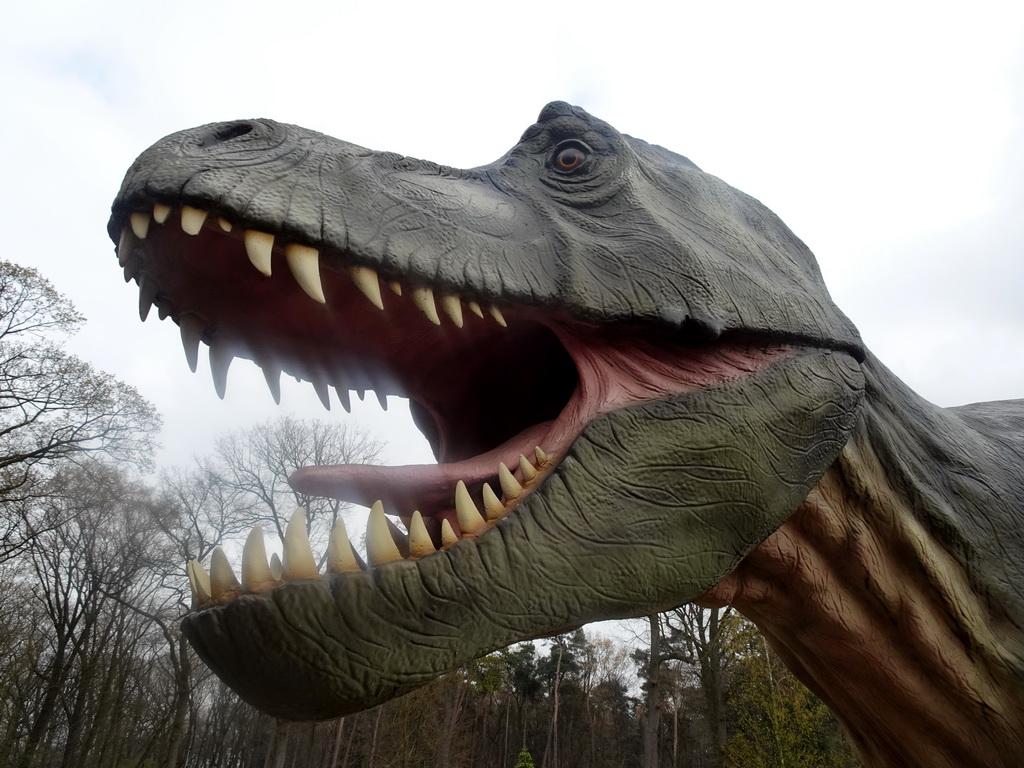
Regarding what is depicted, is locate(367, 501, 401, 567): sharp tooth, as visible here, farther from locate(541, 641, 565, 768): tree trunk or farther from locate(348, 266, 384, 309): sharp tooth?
locate(541, 641, 565, 768): tree trunk

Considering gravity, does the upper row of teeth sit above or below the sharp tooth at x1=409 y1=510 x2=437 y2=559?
above

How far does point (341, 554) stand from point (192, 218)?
814 millimetres

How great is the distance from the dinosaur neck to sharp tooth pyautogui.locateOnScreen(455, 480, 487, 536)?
1.08 metres

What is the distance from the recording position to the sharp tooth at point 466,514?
4.58 feet

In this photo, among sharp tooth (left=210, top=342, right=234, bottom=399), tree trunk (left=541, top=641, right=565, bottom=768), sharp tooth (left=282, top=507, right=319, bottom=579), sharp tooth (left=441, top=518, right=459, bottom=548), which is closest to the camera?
sharp tooth (left=282, top=507, right=319, bottom=579)

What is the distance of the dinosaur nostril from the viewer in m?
1.58

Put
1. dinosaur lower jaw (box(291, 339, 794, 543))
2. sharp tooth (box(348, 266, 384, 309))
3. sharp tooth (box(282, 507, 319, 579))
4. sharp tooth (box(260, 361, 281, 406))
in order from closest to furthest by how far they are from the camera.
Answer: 1. sharp tooth (box(282, 507, 319, 579))
2. sharp tooth (box(348, 266, 384, 309))
3. dinosaur lower jaw (box(291, 339, 794, 543))
4. sharp tooth (box(260, 361, 281, 406))

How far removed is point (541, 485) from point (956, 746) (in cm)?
204

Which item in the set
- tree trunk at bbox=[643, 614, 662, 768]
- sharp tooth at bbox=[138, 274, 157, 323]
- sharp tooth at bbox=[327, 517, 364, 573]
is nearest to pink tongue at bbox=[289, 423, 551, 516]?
sharp tooth at bbox=[327, 517, 364, 573]

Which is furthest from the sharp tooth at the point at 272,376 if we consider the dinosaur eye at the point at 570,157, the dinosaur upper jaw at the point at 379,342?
the dinosaur eye at the point at 570,157

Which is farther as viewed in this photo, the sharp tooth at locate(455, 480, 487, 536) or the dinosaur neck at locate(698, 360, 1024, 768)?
the dinosaur neck at locate(698, 360, 1024, 768)

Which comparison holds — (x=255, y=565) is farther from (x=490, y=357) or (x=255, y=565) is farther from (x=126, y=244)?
(x=490, y=357)

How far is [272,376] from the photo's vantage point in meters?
1.87

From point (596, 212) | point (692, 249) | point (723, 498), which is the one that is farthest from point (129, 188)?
point (723, 498)
